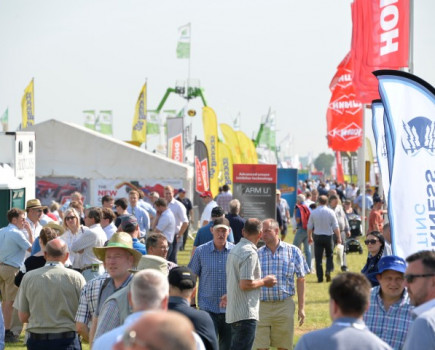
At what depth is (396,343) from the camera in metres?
6.26

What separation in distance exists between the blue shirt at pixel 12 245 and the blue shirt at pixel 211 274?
2.85 metres

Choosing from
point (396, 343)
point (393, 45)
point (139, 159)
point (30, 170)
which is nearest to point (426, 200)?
point (396, 343)

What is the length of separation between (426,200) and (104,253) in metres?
2.65

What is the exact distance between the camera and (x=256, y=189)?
19.9m

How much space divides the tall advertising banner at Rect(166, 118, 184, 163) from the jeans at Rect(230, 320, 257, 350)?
29520 millimetres

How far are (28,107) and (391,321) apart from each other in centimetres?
4347

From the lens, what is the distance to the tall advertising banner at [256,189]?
19.7m

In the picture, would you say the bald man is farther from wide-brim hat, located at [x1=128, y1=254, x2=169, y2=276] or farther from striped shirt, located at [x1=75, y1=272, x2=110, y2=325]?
wide-brim hat, located at [x1=128, y1=254, x2=169, y2=276]

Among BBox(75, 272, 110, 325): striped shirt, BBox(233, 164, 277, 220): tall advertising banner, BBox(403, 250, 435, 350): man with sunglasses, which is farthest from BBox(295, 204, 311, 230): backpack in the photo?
BBox(403, 250, 435, 350): man with sunglasses

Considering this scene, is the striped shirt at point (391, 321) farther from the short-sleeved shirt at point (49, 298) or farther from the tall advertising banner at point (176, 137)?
the tall advertising banner at point (176, 137)

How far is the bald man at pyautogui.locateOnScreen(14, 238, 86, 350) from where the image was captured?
796 centimetres

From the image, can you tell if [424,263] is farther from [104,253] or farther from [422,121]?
[104,253]

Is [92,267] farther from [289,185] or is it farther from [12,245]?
[289,185]

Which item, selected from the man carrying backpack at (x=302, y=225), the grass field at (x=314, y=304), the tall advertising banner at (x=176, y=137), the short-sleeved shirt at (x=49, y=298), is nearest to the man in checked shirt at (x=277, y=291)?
the short-sleeved shirt at (x=49, y=298)
